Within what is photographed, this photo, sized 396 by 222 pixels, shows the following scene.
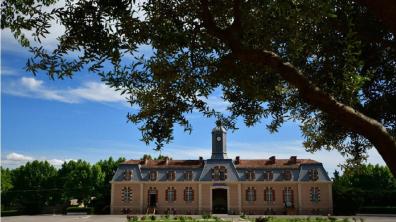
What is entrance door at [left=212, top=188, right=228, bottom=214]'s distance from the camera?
195ft

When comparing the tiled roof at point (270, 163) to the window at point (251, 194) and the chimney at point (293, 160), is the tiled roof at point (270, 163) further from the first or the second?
the window at point (251, 194)

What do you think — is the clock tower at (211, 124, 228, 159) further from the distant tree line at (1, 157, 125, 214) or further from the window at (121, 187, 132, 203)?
the distant tree line at (1, 157, 125, 214)

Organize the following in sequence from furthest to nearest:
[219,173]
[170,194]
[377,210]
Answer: [219,173], [170,194], [377,210]

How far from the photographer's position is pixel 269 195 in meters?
57.9

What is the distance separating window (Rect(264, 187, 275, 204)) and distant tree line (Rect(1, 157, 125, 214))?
21590 millimetres

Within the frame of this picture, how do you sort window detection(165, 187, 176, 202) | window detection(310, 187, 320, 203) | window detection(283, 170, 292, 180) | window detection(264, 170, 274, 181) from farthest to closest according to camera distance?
1. window detection(165, 187, 176, 202)
2. window detection(264, 170, 274, 181)
3. window detection(283, 170, 292, 180)
4. window detection(310, 187, 320, 203)

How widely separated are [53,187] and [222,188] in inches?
1031

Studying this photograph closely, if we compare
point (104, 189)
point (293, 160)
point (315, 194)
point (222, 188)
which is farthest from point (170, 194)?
point (315, 194)

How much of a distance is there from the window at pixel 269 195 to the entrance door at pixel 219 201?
18.0 feet

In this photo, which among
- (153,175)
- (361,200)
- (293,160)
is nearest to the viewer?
(361,200)

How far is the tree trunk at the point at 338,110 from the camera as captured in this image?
14.9 ft

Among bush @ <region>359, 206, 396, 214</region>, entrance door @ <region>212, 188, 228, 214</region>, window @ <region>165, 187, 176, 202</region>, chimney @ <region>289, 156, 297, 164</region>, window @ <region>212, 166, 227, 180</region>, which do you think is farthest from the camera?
chimney @ <region>289, 156, 297, 164</region>

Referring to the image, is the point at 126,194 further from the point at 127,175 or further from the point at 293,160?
the point at 293,160

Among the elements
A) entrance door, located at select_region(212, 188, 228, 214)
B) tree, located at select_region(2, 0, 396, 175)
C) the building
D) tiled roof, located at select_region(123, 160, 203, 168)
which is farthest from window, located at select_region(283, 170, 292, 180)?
tree, located at select_region(2, 0, 396, 175)
